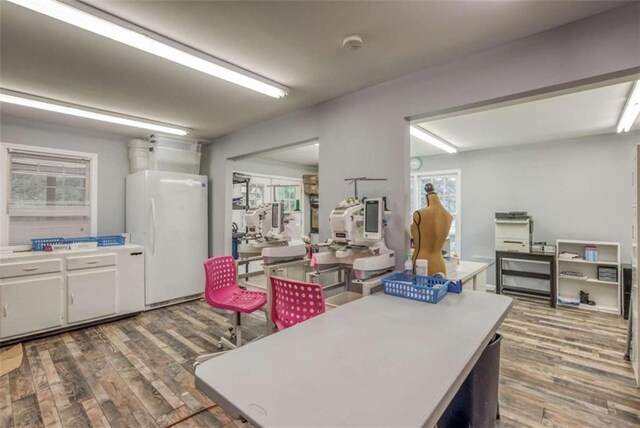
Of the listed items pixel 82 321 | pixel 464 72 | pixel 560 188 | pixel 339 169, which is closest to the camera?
pixel 464 72

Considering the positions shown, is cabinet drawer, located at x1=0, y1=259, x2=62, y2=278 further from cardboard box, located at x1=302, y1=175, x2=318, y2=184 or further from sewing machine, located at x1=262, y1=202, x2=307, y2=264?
cardboard box, located at x1=302, y1=175, x2=318, y2=184

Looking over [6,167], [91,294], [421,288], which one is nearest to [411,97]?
[421,288]

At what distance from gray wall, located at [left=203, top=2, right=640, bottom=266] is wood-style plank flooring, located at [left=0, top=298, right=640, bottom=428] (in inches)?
59.8

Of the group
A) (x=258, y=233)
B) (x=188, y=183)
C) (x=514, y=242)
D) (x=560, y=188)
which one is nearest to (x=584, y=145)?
(x=560, y=188)

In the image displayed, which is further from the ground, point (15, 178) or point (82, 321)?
point (15, 178)

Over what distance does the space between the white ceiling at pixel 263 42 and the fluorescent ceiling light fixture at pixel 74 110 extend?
0.55 feet

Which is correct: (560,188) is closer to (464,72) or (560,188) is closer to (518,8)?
(464,72)

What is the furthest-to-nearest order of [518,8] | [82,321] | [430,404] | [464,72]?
1. [82,321]
2. [464,72]
3. [518,8]
4. [430,404]

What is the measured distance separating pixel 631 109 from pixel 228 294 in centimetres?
474

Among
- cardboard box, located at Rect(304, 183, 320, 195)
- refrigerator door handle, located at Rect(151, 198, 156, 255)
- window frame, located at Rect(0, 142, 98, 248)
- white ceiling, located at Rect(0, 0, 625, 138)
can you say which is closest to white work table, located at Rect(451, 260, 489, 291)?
white ceiling, located at Rect(0, 0, 625, 138)

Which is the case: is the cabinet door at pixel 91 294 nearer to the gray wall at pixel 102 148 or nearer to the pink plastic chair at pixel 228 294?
the gray wall at pixel 102 148

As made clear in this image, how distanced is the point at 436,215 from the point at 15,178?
195 inches

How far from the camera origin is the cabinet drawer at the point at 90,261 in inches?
140

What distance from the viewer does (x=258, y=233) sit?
364 centimetres
